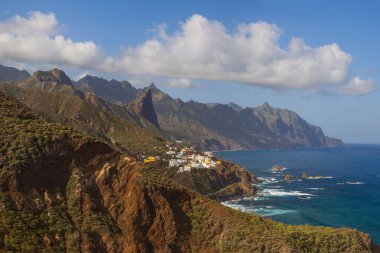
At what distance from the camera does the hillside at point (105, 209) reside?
37.3 metres

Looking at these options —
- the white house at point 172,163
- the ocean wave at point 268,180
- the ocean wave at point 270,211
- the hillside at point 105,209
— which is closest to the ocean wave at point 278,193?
the ocean wave at point 268,180

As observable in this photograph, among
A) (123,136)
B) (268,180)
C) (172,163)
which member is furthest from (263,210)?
(123,136)

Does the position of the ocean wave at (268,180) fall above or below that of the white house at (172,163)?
below

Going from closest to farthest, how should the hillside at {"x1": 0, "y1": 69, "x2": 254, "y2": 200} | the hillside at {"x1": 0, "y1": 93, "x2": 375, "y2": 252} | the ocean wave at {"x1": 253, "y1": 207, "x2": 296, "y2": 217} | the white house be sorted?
the hillside at {"x1": 0, "y1": 93, "x2": 375, "y2": 252}, the ocean wave at {"x1": 253, "y1": 207, "x2": 296, "y2": 217}, the hillside at {"x1": 0, "y1": 69, "x2": 254, "y2": 200}, the white house

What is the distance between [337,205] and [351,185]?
46.3 meters

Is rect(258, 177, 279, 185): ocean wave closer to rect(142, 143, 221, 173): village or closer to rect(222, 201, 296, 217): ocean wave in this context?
rect(142, 143, 221, 173): village

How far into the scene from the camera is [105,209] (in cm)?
4072

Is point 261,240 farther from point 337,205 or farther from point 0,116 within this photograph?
point 337,205

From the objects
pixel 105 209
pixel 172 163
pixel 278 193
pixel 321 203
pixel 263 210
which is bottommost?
pixel 263 210

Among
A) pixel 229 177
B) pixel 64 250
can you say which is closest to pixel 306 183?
pixel 229 177

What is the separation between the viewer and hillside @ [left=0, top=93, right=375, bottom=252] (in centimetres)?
3731

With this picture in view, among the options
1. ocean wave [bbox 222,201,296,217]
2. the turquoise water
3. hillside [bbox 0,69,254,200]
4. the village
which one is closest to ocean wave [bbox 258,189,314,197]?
the turquoise water

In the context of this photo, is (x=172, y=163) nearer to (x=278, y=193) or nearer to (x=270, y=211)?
(x=278, y=193)

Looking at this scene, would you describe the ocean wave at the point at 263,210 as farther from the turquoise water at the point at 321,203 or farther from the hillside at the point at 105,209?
the hillside at the point at 105,209
